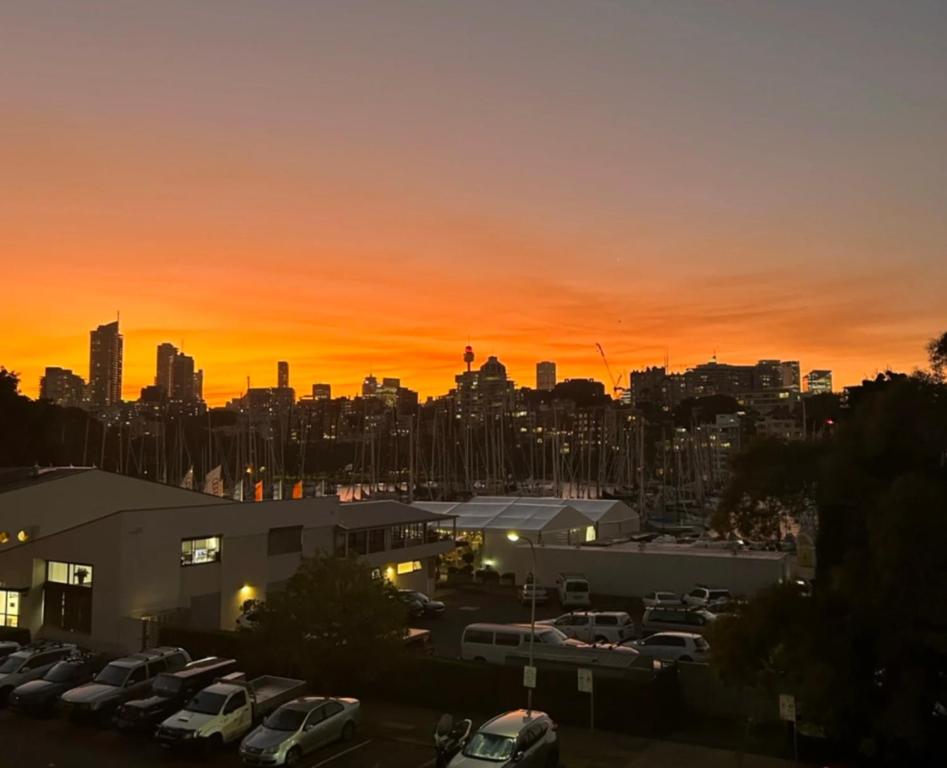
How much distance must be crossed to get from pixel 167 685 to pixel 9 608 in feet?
51.2

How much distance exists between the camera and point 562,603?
43.8 m

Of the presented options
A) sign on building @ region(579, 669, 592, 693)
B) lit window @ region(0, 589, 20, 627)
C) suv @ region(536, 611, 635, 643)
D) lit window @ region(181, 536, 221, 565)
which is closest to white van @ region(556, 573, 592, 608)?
suv @ region(536, 611, 635, 643)

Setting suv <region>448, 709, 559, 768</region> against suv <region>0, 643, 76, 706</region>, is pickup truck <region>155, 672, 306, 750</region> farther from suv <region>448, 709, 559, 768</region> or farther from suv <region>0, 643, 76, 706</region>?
suv <region>0, 643, 76, 706</region>

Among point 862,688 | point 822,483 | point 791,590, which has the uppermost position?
point 822,483

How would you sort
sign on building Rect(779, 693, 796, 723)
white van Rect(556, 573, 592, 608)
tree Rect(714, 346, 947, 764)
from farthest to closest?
white van Rect(556, 573, 592, 608)
sign on building Rect(779, 693, 796, 723)
tree Rect(714, 346, 947, 764)

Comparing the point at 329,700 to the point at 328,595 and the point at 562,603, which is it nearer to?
the point at 328,595

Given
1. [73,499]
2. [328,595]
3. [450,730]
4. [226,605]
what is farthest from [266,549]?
[450,730]

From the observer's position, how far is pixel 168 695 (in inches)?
914

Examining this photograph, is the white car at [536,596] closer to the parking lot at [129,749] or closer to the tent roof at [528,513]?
the tent roof at [528,513]

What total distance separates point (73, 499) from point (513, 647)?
22.5m

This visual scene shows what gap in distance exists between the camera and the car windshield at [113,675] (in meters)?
24.3

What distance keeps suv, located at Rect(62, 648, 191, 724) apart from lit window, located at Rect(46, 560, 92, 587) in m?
8.32

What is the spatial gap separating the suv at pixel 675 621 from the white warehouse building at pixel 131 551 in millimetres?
13068

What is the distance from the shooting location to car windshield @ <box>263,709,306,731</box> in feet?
66.6
